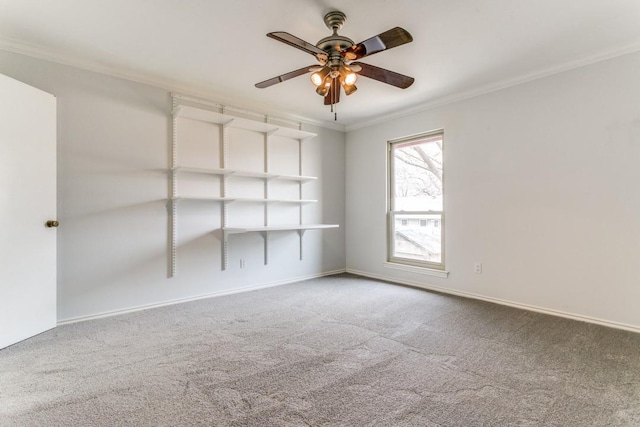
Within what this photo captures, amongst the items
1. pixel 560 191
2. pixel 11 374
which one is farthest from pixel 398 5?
pixel 11 374

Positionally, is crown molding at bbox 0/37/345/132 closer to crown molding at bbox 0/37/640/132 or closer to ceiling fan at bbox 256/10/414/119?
crown molding at bbox 0/37/640/132

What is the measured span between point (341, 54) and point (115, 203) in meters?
2.67

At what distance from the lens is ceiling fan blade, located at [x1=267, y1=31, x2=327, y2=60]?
1.95 meters

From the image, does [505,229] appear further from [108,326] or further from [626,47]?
[108,326]

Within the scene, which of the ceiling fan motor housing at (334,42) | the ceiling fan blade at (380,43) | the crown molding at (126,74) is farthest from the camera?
the crown molding at (126,74)

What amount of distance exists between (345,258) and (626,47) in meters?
4.16

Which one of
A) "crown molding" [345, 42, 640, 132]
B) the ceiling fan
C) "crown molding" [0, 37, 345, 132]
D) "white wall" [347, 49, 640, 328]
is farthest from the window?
the ceiling fan

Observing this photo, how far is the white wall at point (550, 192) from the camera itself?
111 inches

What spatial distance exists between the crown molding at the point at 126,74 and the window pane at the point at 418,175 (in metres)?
1.82

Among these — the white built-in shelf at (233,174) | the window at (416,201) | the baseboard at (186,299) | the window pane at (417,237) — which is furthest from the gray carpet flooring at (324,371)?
the window at (416,201)

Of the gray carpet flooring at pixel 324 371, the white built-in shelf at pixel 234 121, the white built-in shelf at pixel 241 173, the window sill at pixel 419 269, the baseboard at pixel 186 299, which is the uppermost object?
the white built-in shelf at pixel 234 121

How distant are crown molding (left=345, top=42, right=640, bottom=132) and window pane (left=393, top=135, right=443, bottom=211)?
434 mm

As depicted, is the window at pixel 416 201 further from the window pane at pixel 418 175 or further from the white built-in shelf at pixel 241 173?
the white built-in shelf at pixel 241 173

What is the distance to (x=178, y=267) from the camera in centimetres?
365
